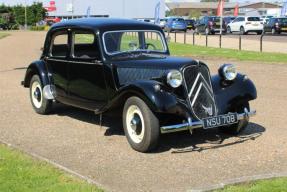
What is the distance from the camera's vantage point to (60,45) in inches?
356

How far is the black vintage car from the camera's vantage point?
6.68m

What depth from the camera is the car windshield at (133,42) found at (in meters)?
7.83

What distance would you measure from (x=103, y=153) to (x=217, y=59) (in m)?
14.3

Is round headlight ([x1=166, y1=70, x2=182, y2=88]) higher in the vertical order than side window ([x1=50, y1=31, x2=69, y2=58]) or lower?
lower

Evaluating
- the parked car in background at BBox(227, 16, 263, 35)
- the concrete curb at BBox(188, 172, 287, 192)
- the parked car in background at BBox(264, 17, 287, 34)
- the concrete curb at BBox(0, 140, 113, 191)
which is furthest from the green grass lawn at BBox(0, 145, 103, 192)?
the parked car in background at BBox(227, 16, 263, 35)

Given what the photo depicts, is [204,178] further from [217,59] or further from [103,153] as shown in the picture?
[217,59]

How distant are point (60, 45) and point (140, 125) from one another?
2948mm

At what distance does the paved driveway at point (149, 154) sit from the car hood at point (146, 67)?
97 cm

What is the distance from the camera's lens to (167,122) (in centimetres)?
Answer: 701

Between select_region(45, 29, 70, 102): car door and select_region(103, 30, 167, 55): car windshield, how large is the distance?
108cm

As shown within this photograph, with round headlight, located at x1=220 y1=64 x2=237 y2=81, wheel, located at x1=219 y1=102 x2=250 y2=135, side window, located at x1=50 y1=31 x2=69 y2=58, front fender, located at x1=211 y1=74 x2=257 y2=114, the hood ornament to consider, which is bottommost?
wheel, located at x1=219 y1=102 x2=250 y2=135

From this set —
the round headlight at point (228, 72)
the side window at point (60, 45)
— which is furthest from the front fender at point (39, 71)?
the round headlight at point (228, 72)

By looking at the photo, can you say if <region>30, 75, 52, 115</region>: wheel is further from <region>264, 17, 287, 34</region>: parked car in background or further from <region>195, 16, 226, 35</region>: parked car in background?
<region>195, 16, 226, 35</region>: parked car in background

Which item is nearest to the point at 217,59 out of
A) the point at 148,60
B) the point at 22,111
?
the point at 22,111
